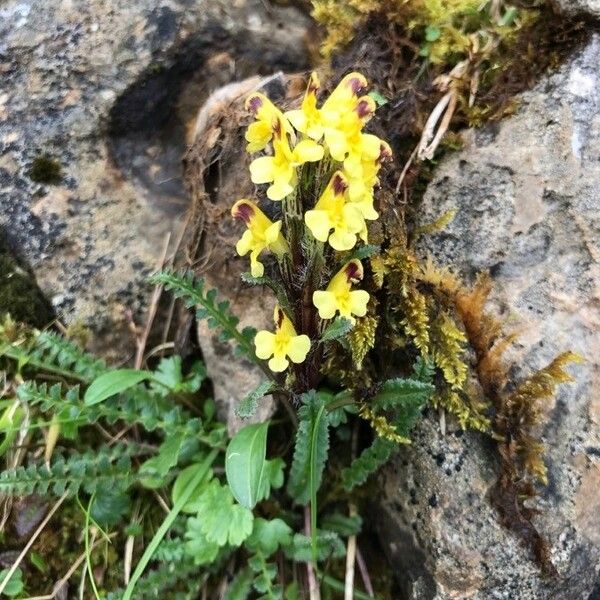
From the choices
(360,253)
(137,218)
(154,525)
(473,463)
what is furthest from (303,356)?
(137,218)

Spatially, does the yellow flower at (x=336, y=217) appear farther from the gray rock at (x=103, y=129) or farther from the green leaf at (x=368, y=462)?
the gray rock at (x=103, y=129)

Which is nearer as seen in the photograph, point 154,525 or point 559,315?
point 559,315

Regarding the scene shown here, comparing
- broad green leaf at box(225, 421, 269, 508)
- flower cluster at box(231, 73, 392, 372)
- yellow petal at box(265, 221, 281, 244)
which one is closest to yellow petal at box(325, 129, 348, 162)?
flower cluster at box(231, 73, 392, 372)

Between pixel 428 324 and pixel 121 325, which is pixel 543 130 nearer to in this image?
pixel 428 324

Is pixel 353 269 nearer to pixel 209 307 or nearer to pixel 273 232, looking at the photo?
pixel 273 232

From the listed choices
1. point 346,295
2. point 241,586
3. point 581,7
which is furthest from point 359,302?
point 581,7

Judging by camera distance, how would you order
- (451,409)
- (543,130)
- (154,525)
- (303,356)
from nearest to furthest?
(303,356)
(451,409)
(543,130)
(154,525)
